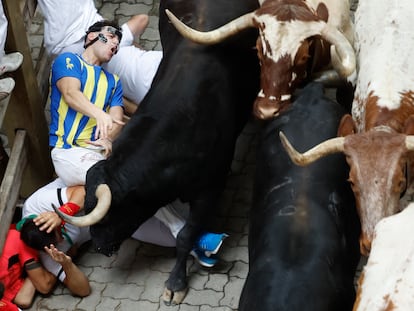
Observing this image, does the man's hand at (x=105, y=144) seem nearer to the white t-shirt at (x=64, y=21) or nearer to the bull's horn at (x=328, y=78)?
the white t-shirt at (x=64, y=21)

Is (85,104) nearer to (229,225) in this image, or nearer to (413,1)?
(229,225)

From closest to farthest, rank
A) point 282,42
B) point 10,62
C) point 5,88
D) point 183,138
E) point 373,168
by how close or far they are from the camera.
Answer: point 373,168
point 5,88
point 282,42
point 183,138
point 10,62

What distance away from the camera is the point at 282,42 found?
5895 millimetres

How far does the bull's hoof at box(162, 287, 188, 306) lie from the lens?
6344 mm

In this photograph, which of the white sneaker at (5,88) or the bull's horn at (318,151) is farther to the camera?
the white sneaker at (5,88)

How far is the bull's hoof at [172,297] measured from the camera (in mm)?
6344

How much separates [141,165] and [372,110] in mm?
1547

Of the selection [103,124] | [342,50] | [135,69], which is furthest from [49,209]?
[342,50]

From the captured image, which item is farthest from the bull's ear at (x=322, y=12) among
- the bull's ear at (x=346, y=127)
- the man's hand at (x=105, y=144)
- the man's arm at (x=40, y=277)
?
the man's arm at (x=40, y=277)

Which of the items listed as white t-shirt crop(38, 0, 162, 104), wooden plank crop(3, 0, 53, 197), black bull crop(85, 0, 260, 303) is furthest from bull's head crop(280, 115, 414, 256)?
wooden plank crop(3, 0, 53, 197)

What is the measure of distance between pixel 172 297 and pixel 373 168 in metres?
2.04

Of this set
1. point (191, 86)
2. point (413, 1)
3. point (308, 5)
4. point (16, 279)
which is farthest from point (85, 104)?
point (413, 1)

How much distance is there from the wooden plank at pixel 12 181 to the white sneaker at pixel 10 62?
770 mm

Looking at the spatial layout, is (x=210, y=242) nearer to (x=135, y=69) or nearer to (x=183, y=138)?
(x=183, y=138)
